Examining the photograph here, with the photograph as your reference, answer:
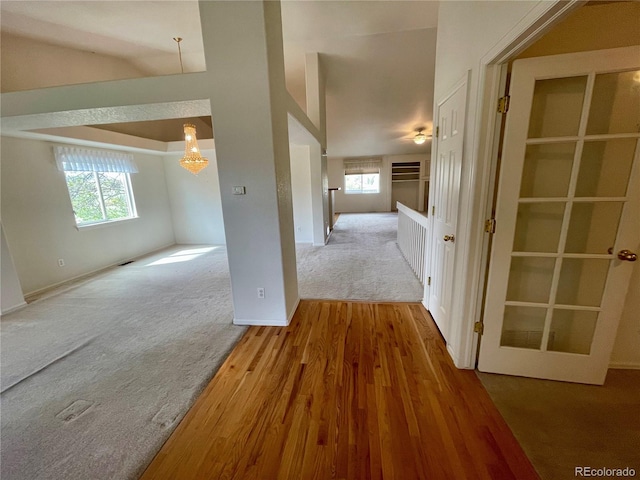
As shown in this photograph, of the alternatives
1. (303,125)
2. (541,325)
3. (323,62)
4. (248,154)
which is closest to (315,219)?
(303,125)

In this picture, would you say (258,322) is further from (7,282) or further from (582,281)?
(7,282)

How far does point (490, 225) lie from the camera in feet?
5.21

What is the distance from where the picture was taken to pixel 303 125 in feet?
11.0

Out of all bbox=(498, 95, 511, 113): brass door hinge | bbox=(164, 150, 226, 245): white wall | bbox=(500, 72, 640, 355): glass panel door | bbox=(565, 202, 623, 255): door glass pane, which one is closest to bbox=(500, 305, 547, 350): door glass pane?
bbox=(500, 72, 640, 355): glass panel door

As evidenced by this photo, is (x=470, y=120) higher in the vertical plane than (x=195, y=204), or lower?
higher

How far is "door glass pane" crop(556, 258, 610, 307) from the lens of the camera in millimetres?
1504

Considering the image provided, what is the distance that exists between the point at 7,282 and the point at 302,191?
15.2 feet

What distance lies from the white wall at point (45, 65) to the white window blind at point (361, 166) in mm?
7771

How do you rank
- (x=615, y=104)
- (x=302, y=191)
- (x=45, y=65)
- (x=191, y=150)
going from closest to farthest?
1. (x=615, y=104)
2. (x=45, y=65)
3. (x=191, y=150)
4. (x=302, y=191)

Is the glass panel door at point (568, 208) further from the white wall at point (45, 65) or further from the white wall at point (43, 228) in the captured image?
the white wall at point (43, 228)

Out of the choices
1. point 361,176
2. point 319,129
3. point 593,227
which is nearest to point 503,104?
point 593,227

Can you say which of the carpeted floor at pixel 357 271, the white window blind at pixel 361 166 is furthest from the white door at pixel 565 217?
the white window blind at pixel 361 166

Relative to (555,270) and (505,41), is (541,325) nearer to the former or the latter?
(555,270)

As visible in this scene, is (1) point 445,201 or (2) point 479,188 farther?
(1) point 445,201
